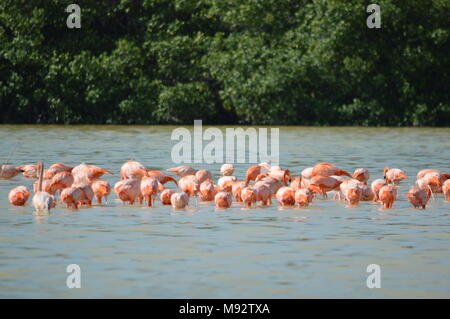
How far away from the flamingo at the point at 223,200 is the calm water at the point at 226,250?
0.15 meters

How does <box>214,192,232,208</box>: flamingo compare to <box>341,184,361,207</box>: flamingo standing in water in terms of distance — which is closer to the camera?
<box>214,192,232,208</box>: flamingo

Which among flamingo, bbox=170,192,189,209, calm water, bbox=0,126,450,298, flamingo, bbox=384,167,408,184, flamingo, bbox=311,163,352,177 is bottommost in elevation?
calm water, bbox=0,126,450,298

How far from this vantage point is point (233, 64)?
127 feet

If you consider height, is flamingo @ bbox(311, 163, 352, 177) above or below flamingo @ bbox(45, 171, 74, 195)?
above

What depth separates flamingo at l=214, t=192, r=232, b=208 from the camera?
12.4 meters

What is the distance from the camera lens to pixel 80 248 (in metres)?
9.25

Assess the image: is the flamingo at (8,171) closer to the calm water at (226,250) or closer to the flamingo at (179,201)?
the calm water at (226,250)

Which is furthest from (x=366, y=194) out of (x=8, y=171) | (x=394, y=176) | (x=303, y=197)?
(x=8, y=171)

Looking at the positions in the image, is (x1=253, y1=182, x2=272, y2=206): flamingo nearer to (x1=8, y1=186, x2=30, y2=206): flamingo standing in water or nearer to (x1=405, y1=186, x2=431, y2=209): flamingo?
(x1=405, y1=186, x2=431, y2=209): flamingo

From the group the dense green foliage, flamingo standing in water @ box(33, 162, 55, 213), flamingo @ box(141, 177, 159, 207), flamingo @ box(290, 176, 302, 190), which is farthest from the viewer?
the dense green foliage

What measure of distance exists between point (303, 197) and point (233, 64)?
86.7 feet

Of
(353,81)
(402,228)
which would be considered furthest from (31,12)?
(402,228)

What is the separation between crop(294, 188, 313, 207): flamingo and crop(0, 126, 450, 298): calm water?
15 centimetres

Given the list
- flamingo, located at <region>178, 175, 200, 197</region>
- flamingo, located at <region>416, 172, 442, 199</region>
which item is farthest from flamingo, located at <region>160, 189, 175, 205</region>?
flamingo, located at <region>416, 172, 442, 199</region>
